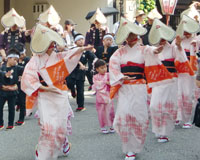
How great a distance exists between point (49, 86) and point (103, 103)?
7.39 feet

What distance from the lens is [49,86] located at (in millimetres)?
5637

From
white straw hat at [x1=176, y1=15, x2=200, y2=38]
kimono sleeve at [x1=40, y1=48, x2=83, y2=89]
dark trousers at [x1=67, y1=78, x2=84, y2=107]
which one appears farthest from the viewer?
dark trousers at [x1=67, y1=78, x2=84, y2=107]

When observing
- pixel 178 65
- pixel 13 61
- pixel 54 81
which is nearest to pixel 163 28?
pixel 178 65

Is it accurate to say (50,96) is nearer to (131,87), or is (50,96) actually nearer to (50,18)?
(131,87)

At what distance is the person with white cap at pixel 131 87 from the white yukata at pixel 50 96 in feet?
2.42

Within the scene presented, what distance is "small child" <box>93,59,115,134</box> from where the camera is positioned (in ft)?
25.1

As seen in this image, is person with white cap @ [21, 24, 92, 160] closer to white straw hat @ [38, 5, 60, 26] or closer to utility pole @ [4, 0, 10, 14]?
white straw hat @ [38, 5, 60, 26]

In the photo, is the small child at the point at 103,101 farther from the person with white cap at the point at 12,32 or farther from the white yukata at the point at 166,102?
the person with white cap at the point at 12,32

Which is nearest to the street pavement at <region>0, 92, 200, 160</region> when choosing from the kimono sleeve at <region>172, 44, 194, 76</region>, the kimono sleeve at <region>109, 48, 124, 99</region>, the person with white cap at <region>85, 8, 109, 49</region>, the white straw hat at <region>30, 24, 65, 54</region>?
the kimono sleeve at <region>109, 48, 124, 99</region>

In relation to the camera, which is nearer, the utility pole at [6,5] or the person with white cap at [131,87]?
the person with white cap at [131,87]

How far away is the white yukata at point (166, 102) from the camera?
7012 millimetres

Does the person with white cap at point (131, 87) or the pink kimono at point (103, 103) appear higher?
the person with white cap at point (131, 87)

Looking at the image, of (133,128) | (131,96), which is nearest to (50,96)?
(131,96)

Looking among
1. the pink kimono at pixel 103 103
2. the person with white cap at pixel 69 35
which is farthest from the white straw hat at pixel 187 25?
the person with white cap at pixel 69 35
